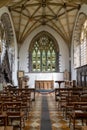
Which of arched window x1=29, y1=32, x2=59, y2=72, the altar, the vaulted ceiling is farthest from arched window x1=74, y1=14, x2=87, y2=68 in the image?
the altar

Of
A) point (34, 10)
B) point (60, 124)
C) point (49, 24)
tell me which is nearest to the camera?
point (60, 124)

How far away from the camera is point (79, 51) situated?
26.1 meters

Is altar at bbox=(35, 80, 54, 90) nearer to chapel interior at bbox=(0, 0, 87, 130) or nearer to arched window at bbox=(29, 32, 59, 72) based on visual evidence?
chapel interior at bbox=(0, 0, 87, 130)

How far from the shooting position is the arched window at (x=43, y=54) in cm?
2920

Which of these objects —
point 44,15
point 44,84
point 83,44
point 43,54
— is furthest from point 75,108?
point 43,54

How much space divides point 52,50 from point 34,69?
3.08 m

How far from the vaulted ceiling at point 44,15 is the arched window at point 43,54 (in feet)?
4.77

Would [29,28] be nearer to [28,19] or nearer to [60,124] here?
[28,19]

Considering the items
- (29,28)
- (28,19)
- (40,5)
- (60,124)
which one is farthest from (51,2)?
(60,124)

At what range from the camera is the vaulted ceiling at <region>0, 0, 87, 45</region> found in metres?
21.6

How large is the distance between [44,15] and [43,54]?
19.0ft

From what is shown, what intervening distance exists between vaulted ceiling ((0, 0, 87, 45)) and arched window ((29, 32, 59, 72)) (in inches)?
57.2

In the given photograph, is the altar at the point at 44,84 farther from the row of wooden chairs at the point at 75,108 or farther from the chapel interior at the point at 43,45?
the row of wooden chairs at the point at 75,108

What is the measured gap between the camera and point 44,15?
83.1 ft
